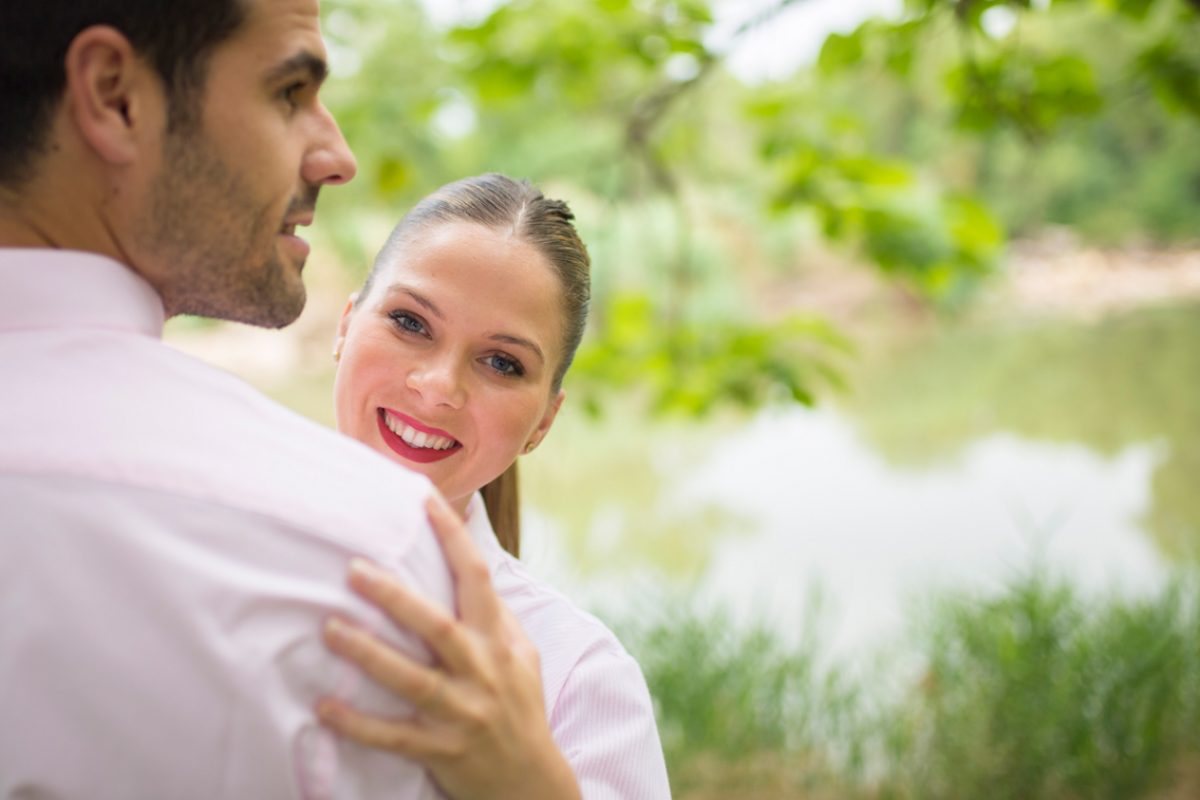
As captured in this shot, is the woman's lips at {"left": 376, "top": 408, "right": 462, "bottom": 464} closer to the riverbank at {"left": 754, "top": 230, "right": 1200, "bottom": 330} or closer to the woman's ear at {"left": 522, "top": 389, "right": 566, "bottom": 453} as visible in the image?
the woman's ear at {"left": 522, "top": 389, "right": 566, "bottom": 453}

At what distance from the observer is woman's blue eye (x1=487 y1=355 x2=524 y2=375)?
43.5 inches

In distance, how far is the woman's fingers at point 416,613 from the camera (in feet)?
2.02

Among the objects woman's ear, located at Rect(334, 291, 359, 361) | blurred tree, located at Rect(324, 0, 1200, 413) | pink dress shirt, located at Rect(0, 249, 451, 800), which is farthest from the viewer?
blurred tree, located at Rect(324, 0, 1200, 413)

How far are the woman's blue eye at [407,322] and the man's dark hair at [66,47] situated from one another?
0.44 meters

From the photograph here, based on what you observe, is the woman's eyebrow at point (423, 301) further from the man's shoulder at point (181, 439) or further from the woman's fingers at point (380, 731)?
the woman's fingers at point (380, 731)

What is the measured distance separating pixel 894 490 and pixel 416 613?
8.05 metres

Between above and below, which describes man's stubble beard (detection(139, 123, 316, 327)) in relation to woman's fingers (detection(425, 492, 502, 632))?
above

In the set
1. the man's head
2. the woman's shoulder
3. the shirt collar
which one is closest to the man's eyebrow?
the man's head

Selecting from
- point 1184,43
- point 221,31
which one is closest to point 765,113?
point 1184,43

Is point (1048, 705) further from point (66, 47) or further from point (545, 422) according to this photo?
point (66, 47)

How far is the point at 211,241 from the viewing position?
0.70 metres

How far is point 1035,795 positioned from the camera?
3068 mm

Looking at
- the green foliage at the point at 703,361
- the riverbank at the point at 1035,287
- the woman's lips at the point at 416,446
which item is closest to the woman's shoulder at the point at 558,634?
the woman's lips at the point at 416,446

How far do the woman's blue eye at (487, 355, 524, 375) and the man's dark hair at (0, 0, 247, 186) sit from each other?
18.6 inches
